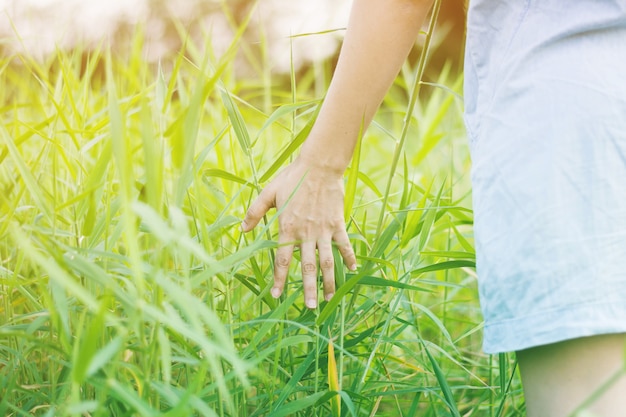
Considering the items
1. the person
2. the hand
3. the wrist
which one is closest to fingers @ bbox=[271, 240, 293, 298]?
the hand

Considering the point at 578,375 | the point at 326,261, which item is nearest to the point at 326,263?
the point at 326,261

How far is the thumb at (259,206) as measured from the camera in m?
0.92

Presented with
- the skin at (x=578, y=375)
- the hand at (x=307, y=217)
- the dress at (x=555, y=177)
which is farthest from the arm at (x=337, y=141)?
the skin at (x=578, y=375)

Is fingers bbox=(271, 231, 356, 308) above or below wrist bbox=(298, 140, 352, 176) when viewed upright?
below

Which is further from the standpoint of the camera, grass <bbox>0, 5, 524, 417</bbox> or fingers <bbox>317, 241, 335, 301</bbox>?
fingers <bbox>317, 241, 335, 301</bbox>

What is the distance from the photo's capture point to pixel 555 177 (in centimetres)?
68

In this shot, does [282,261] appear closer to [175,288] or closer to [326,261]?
[326,261]

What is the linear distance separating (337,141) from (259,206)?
0.14 m

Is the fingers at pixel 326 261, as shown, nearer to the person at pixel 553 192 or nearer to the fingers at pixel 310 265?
the fingers at pixel 310 265

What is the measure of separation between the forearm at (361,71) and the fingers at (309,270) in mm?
109

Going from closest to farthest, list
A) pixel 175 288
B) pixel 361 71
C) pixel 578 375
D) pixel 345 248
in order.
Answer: pixel 175 288 < pixel 578 375 < pixel 361 71 < pixel 345 248

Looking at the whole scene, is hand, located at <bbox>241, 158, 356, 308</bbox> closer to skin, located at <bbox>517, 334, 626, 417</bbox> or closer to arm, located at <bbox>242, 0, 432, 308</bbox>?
arm, located at <bbox>242, 0, 432, 308</bbox>

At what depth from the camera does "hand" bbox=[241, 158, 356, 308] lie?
2.93 feet

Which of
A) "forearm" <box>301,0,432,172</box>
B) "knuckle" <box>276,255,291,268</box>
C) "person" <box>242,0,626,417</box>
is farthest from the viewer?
"knuckle" <box>276,255,291,268</box>
